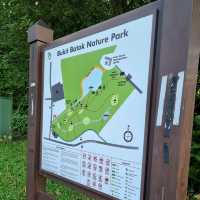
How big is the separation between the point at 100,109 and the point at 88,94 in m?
0.17

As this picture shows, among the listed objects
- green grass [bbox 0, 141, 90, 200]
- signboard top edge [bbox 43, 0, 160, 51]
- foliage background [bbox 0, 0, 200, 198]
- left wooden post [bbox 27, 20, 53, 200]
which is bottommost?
green grass [bbox 0, 141, 90, 200]

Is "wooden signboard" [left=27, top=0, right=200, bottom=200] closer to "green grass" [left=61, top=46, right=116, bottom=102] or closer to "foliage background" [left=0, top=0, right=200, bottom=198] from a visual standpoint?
"green grass" [left=61, top=46, right=116, bottom=102]

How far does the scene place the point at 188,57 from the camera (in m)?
1.62

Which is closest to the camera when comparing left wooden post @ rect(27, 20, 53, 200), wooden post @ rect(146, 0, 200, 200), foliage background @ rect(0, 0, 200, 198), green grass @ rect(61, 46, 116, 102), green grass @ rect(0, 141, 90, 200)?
wooden post @ rect(146, 0, 200, 200)

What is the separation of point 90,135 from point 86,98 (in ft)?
0.78

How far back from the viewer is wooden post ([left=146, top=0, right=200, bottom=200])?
1.61 meters

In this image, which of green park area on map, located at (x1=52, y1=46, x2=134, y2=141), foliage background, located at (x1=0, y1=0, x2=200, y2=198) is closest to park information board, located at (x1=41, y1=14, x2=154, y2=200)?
green park area on map, located at (x1=52, y1=46, x2=134, y2=141)

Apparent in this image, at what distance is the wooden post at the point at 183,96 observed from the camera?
5.29ft

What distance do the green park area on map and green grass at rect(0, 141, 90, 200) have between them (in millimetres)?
1199

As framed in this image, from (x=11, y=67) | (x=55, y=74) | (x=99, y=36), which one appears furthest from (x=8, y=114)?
(x=99, y=36)

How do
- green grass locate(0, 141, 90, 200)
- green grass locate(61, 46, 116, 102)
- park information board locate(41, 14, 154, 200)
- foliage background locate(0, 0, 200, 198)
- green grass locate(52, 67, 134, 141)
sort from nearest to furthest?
park information board locate(41, 14, 154, 200) → green grass locate(52, 67, 134, 141) → green grass locate(61, 46, 116, 102) → green grass locate(0, 141, 90, 200) → foliage background locate(0, 0, 200, 198)

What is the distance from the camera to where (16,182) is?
16.1 feet

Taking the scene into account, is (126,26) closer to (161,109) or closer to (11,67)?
(161,109)

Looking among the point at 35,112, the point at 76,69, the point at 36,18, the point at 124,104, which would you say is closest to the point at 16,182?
the point at 35,112
